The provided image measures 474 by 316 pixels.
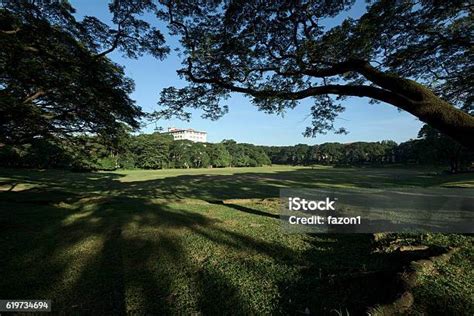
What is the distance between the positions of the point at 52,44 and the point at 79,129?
5031mm

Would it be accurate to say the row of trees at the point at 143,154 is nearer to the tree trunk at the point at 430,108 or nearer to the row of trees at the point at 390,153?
the tree trunk at the point at 430,108

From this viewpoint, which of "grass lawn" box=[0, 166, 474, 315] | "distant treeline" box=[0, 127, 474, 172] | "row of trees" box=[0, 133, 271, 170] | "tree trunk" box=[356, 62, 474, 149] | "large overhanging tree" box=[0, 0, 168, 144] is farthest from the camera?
"distant treeline" box=[0, 127, 474, 172]

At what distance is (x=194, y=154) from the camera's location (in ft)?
239

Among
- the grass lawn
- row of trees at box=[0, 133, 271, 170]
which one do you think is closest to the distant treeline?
row of trees at box=[0, 133, 271, 170]

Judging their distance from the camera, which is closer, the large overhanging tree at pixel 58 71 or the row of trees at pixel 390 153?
the large overhanging tree at pixel 58 71

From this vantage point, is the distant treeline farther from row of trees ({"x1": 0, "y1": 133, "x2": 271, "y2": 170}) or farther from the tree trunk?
the tree trunk

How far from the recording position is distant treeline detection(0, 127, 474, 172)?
12999 millimetres

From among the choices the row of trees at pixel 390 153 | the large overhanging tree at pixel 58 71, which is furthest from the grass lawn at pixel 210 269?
the row of trees at pixel 390 153

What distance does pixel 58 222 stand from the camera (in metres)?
6.94

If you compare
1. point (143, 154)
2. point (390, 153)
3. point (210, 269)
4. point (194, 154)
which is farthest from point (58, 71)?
point (390, 153)

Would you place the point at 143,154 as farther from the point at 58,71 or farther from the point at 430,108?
the point at 430,108

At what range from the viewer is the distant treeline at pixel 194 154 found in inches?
512

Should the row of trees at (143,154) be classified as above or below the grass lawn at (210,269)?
above

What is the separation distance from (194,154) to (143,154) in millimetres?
16426
